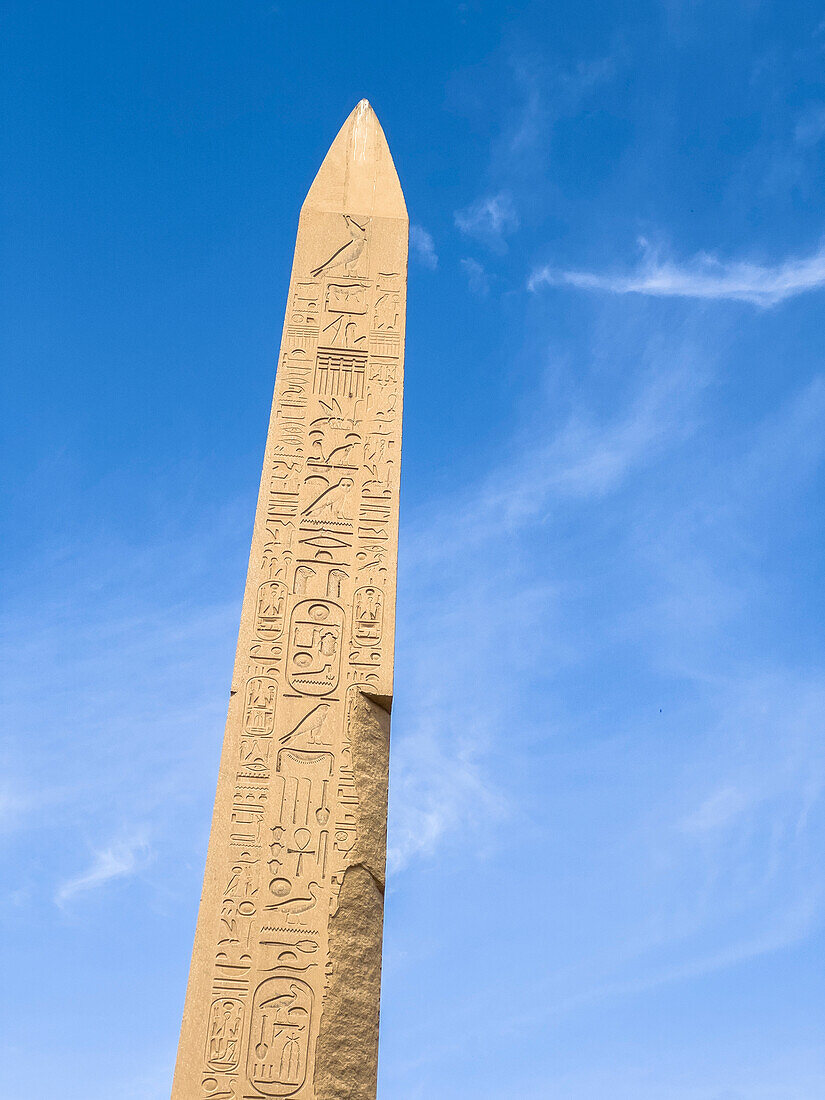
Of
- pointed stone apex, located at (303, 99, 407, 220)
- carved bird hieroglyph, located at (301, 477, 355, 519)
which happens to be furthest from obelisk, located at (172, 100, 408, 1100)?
pointed stone apex, located at (303, 99, 407, 220)

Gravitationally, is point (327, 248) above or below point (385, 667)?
above

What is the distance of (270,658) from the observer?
180 inches

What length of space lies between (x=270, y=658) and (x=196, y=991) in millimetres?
1168

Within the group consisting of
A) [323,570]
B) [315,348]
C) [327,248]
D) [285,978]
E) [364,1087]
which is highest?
[327,248]

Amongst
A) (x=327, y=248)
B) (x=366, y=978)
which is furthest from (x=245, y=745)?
(x=327, y=248)

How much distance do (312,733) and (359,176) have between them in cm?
288

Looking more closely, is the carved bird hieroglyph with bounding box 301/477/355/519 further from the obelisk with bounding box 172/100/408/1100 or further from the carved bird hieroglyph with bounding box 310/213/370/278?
the carved bird hieroglyph with bounding box 310/213/370/278

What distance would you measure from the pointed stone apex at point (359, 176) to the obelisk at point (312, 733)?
31 centimetres

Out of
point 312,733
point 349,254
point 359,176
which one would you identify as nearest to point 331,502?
point 312,733

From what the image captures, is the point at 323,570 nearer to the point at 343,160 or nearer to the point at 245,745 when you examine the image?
the point at 245,745

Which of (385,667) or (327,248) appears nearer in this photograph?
(385,667)

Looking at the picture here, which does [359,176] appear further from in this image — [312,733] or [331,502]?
[312,733]

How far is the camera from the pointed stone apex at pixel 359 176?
5770 millimetres

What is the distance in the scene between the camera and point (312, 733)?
443 cm
